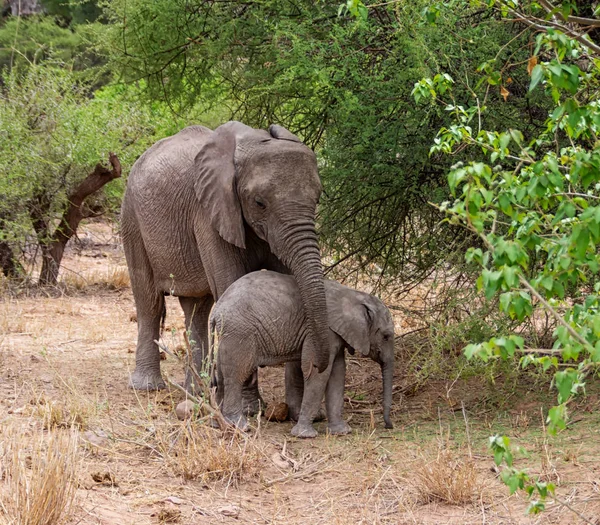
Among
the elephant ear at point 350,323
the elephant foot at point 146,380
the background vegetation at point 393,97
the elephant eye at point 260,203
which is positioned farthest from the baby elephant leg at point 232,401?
the elephant foot at point 146,380

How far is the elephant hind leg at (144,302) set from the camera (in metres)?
7.88

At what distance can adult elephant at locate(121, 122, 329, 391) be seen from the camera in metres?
6.32

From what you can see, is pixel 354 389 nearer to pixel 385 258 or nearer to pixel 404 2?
pixel 385 258

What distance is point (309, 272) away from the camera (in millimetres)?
6223

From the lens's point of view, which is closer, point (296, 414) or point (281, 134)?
point (281, 134)

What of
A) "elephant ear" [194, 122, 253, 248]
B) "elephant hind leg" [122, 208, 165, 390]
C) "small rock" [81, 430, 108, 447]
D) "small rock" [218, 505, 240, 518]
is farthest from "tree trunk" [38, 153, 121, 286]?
"small rock" [218, 505, 240, 518]

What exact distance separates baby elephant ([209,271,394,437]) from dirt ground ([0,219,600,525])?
0.83 ft

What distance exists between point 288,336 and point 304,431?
0.64 meters

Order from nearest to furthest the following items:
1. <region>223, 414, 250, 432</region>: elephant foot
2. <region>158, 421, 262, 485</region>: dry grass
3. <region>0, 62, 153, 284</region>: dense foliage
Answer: <region>158, 421, 262, 485</region>: dry grass → <region>223, 414, 250, 432</region>: elephant foot → <region>0, 62, 153, 284</region>: dense foliage

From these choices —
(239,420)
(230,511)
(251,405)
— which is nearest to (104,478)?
(230,511)

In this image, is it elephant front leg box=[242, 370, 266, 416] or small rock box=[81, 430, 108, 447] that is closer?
small rock box=[81, 430, 108, 447]

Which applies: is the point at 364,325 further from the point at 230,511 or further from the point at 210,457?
the point at 230,511

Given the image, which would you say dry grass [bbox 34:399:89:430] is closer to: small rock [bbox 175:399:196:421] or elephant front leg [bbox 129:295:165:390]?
small rock [bbox 175:399:196:421]

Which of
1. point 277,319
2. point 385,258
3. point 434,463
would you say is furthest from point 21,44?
point 434,463
